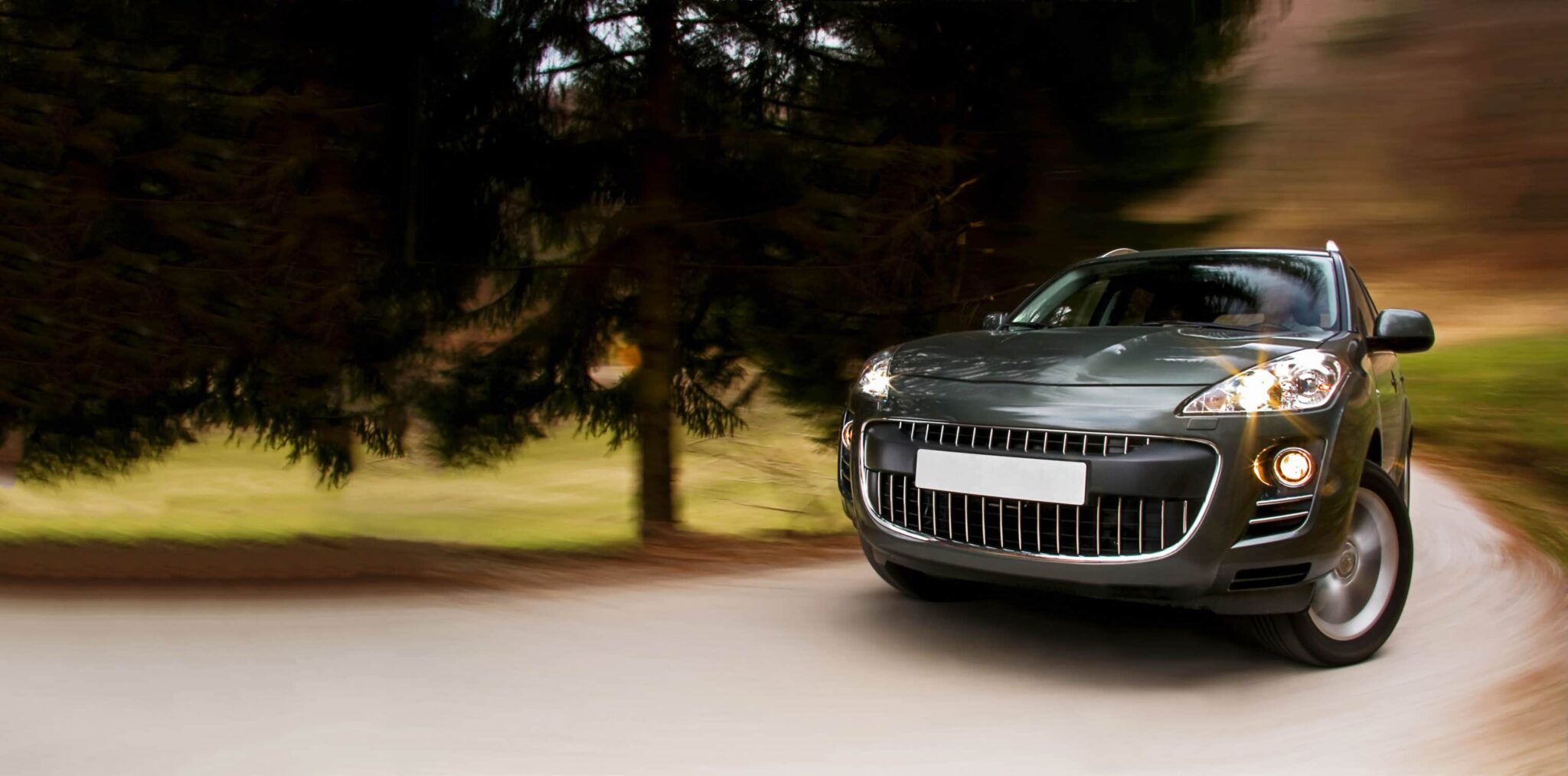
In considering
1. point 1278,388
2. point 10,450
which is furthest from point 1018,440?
point 10,450

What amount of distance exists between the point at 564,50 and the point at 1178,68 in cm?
427

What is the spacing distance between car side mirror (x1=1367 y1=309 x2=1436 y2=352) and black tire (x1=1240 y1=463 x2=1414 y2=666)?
74cm

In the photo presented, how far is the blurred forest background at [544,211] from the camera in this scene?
7.65 metres

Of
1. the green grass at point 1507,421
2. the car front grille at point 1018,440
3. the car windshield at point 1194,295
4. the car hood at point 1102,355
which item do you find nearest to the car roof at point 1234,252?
the car windshield at point 1194,295

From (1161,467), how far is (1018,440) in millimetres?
484

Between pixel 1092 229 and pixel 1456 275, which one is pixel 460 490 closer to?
pixel 1092 229

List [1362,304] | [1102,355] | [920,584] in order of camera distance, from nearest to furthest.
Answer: [1102,355], [920,584], [1362,304]

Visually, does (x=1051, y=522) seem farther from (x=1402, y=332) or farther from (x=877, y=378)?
(x=1402, y=332)

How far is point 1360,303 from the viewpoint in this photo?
5.36 metres

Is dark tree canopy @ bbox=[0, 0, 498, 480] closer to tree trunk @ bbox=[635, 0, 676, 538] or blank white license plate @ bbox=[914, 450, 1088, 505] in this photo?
tree trunk @ bbox=[635, 0, 676, 538]

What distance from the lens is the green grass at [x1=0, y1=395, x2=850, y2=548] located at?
A: 364 inches

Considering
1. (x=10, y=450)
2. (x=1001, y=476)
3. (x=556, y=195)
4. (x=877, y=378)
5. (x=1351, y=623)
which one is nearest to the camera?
(x=1001, y=476)

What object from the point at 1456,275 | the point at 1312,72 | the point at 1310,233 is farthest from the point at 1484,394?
the point at 1312,72

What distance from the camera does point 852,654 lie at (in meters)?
4.46
